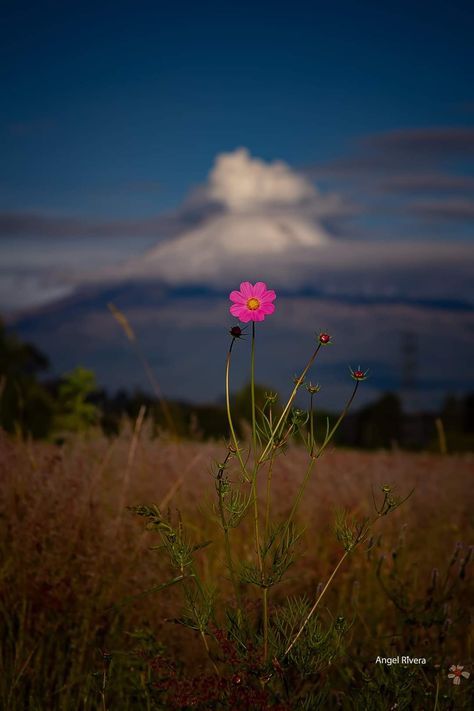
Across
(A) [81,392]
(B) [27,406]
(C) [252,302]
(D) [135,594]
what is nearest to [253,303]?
(C) [252,302]

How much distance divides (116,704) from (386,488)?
6.82ft

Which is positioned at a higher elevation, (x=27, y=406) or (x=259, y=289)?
(x=259, y=289)

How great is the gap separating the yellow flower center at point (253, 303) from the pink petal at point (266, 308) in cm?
1

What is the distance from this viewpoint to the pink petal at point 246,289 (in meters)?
2.40

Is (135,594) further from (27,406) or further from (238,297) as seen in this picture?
(27,406)

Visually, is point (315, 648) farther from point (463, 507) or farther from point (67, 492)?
point (463, 507)

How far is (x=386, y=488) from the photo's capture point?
2354mm

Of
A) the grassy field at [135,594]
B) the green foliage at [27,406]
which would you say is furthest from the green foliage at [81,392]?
the green foliage at [27,406]

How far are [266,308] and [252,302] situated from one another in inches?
2.1

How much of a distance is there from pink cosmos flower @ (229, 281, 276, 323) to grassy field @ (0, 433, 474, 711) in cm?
67

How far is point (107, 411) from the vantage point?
26.9 ft

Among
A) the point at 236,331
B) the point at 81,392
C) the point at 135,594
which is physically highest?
the point at 236,331

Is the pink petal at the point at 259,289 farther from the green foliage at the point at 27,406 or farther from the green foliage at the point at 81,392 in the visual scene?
the green foliage at the point at 27,406

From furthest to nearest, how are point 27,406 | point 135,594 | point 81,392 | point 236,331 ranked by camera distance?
1. point 27,406
2. point 81,392
3. point 135,594
4. point 236,331
